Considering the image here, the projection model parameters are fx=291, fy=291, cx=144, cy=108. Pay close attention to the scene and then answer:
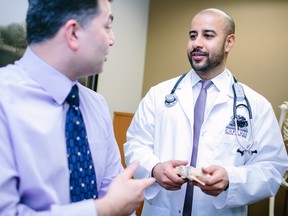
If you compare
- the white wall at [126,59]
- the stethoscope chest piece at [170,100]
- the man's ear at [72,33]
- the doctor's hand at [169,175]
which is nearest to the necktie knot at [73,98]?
the man's ear at [72,33]

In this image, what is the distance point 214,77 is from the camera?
1344 mm

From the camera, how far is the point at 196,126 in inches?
48.5

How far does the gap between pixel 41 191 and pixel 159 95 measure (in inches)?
33.2

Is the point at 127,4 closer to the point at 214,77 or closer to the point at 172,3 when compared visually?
the point at 172,3

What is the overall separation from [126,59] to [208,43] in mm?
1062

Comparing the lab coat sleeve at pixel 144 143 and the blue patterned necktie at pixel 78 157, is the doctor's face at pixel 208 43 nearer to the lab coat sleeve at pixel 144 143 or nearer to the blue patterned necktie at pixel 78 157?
the lab coat sleeve at pixel 144 143

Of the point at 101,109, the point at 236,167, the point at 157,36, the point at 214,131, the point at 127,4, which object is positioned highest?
the point at 127,4

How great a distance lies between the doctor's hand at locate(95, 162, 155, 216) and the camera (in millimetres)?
612

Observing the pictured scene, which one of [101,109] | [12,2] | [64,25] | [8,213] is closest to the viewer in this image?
[8,213]

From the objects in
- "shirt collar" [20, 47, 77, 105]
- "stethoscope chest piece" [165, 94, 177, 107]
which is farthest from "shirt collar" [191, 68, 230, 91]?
"shirt collar" [20, 47, 77, 105]

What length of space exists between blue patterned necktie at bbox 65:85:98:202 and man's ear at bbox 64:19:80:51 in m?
0.12

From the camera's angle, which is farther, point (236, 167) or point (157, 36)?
point (157, 36)

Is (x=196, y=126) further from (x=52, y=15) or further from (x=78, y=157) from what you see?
(x=52, y=15)

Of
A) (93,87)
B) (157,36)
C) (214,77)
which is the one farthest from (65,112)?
(157,36)
